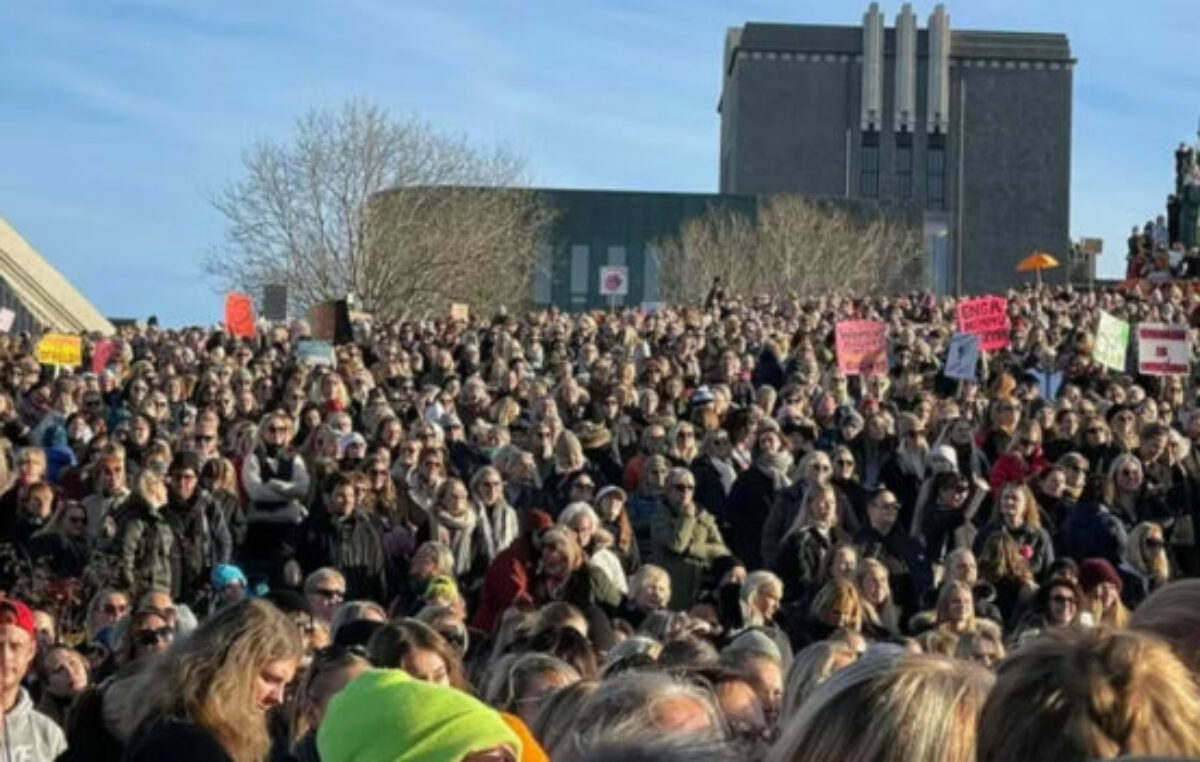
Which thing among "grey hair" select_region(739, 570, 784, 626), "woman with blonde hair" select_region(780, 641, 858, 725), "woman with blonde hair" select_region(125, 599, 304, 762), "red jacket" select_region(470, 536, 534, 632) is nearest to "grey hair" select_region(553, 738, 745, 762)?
"woman with blonde hair" select_region(125, 599, 304, 762)

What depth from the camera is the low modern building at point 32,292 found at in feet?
143

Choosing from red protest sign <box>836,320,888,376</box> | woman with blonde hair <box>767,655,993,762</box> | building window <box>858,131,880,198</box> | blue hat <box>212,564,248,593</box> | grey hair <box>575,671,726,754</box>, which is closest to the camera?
woman with blonde hair <box>767,655,993,762</box>

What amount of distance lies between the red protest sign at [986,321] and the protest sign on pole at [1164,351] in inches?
56.7

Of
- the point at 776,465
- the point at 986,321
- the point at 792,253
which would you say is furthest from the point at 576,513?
the point at 792,253

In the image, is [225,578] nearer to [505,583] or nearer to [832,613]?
[505,583]

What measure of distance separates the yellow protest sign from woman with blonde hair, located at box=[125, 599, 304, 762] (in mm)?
20680

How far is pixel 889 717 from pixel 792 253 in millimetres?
86047

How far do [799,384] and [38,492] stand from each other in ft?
26.9

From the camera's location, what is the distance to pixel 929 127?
390ft

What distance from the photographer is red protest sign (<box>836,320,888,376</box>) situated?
2428 cm

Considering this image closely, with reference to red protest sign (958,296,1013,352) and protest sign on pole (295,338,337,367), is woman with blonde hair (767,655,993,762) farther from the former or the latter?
protest sign on pole (295,338,337,367)

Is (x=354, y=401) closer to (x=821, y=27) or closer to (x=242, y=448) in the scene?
(x=242, y=448)

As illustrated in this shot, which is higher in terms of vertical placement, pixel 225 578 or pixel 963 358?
pixel 963 358

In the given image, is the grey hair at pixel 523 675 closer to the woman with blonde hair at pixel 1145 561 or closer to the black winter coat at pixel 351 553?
the black winter coat at pixel 351 553
